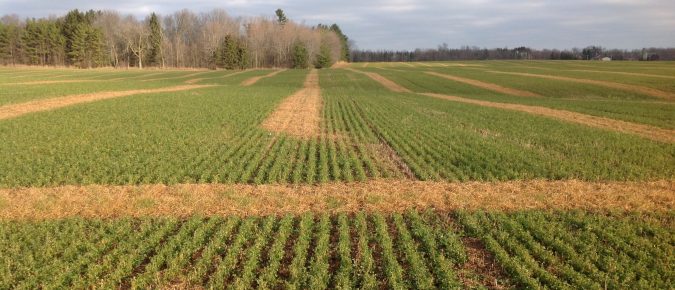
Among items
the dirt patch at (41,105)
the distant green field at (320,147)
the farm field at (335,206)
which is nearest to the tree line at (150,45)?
the dirt patch at (41,105)

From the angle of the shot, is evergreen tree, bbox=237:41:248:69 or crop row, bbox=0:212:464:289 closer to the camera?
crop row, bbox=0:212:464:289

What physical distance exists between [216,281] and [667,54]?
203 metres

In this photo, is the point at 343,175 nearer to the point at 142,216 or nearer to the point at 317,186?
the point at 317,186

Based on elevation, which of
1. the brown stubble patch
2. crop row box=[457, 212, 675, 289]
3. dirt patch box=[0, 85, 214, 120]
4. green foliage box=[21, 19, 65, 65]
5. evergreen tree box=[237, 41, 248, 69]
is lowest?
crop row box=[457, 212, 675, 289]

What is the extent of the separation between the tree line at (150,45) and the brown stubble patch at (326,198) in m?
94.9

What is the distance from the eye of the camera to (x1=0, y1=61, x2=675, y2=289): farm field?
24.2ft

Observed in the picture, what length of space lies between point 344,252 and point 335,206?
266 cm

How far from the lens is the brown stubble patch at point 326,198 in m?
10.4

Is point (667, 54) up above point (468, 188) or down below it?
above

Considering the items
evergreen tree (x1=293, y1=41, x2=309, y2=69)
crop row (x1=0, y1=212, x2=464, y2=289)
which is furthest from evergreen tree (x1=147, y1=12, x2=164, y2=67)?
crop row (x1=0, y1=212, x2=464, y2=289)

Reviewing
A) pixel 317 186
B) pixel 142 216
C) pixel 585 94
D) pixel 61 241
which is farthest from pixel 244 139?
pixel 585 94

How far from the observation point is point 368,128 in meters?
22.6

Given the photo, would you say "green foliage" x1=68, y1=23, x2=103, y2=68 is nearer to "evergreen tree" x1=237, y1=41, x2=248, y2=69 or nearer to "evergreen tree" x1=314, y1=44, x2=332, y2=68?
"evergreen tree" x1=237, y1=41, x2=248, y2=69

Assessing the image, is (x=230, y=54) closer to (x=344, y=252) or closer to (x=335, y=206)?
(x=335, y=206)
